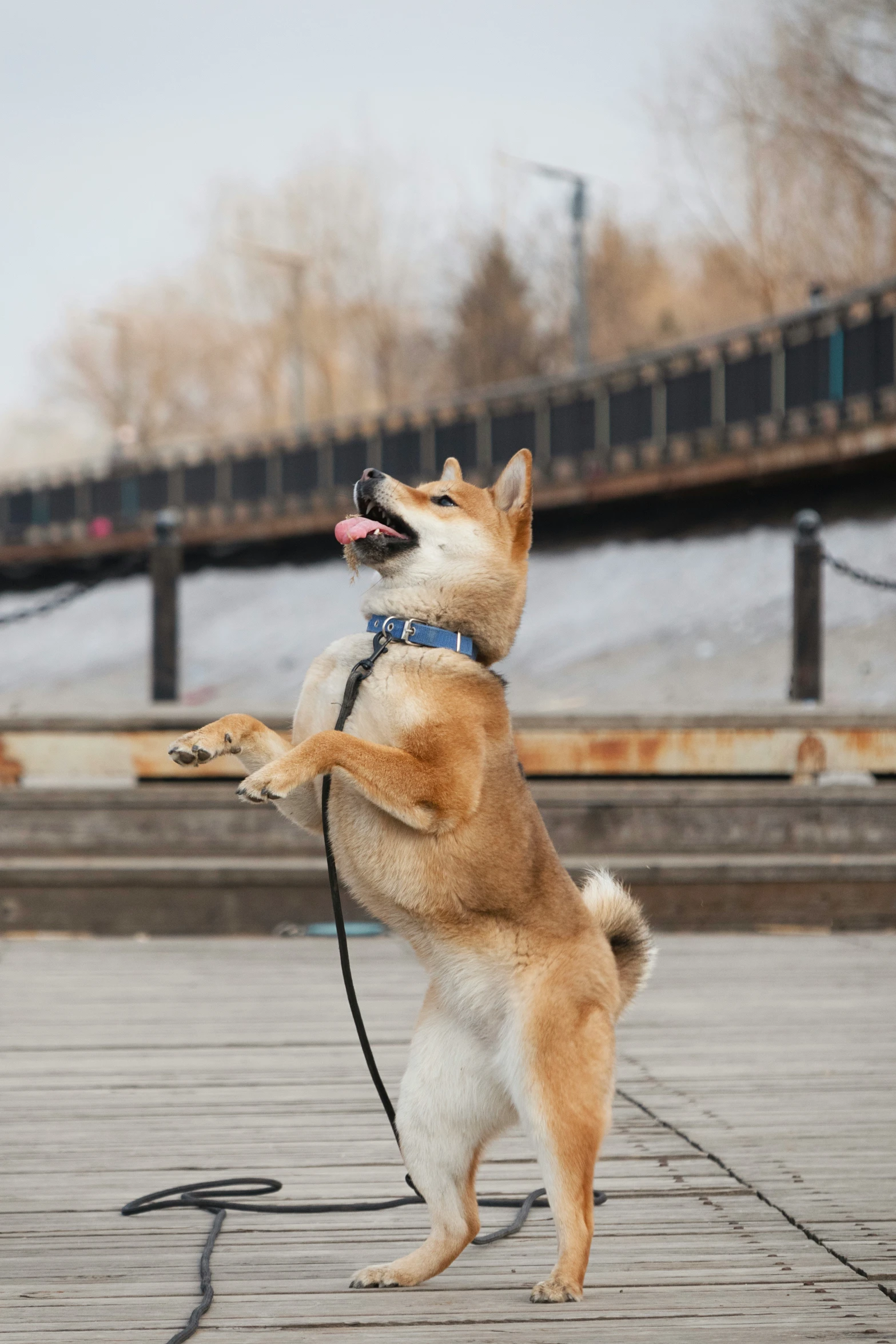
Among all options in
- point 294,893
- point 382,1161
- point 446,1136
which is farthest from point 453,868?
point 294,893

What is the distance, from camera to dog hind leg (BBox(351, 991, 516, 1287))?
256 centimetres

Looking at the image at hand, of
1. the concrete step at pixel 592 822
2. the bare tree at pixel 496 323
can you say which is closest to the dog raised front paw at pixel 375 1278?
the concrete step at pixel 592 822

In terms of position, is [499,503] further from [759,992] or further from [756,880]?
[756,880]

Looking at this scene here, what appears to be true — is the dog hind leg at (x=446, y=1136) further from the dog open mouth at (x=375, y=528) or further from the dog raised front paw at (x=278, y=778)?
the dog open mouth at (x=375, y=528)

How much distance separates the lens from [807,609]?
8.38m

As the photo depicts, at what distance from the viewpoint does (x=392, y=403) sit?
4734 cm

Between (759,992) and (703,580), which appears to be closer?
(759,992)

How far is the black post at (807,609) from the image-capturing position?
832 cm

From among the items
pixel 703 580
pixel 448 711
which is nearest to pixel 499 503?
pixel 448 711

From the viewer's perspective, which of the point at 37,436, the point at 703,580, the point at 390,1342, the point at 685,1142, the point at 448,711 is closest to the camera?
the point at 390,1342

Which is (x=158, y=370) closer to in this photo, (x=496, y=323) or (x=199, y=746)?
(x=496, y=323)

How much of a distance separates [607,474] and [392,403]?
30.0 meters

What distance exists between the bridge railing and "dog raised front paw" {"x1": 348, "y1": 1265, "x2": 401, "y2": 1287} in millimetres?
13455

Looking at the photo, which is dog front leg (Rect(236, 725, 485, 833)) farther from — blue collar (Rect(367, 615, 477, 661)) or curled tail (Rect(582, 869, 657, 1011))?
curled tail (Rect(582, 869, 657, 1011))
